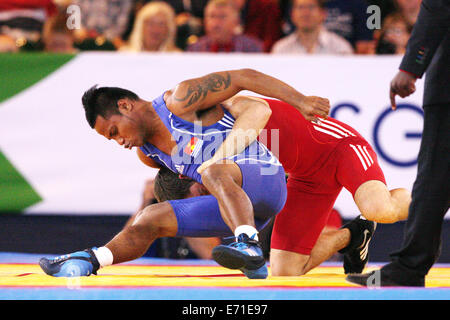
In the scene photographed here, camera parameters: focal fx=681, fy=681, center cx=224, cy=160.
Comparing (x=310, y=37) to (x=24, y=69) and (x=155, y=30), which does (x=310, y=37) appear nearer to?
(x=155, y=30)

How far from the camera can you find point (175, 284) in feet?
8.63

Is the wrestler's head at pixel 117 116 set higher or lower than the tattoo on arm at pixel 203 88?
lower

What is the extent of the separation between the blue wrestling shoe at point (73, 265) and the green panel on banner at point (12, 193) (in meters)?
2.03

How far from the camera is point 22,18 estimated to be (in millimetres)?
5879

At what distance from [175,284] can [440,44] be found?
1386 mm

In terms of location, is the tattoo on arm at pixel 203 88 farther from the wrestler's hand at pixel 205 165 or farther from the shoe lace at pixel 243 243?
the shoe lace at pixel 243 243

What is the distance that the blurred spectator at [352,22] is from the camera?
579 centimetres

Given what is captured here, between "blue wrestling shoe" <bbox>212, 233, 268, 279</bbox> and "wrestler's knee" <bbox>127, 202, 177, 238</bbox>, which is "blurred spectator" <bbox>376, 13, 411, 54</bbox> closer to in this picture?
"wrestler's knee" <bbox>127, 202, 177, 238</bbox>

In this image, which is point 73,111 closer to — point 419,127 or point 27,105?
point 27,105

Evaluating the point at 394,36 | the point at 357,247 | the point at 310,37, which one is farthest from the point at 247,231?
the point at 394,36

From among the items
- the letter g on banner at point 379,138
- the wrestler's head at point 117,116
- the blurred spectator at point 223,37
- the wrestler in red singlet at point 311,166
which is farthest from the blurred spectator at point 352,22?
the wrestler's head at point 117,116

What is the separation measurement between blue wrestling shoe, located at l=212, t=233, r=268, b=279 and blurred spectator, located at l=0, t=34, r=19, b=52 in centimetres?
343
